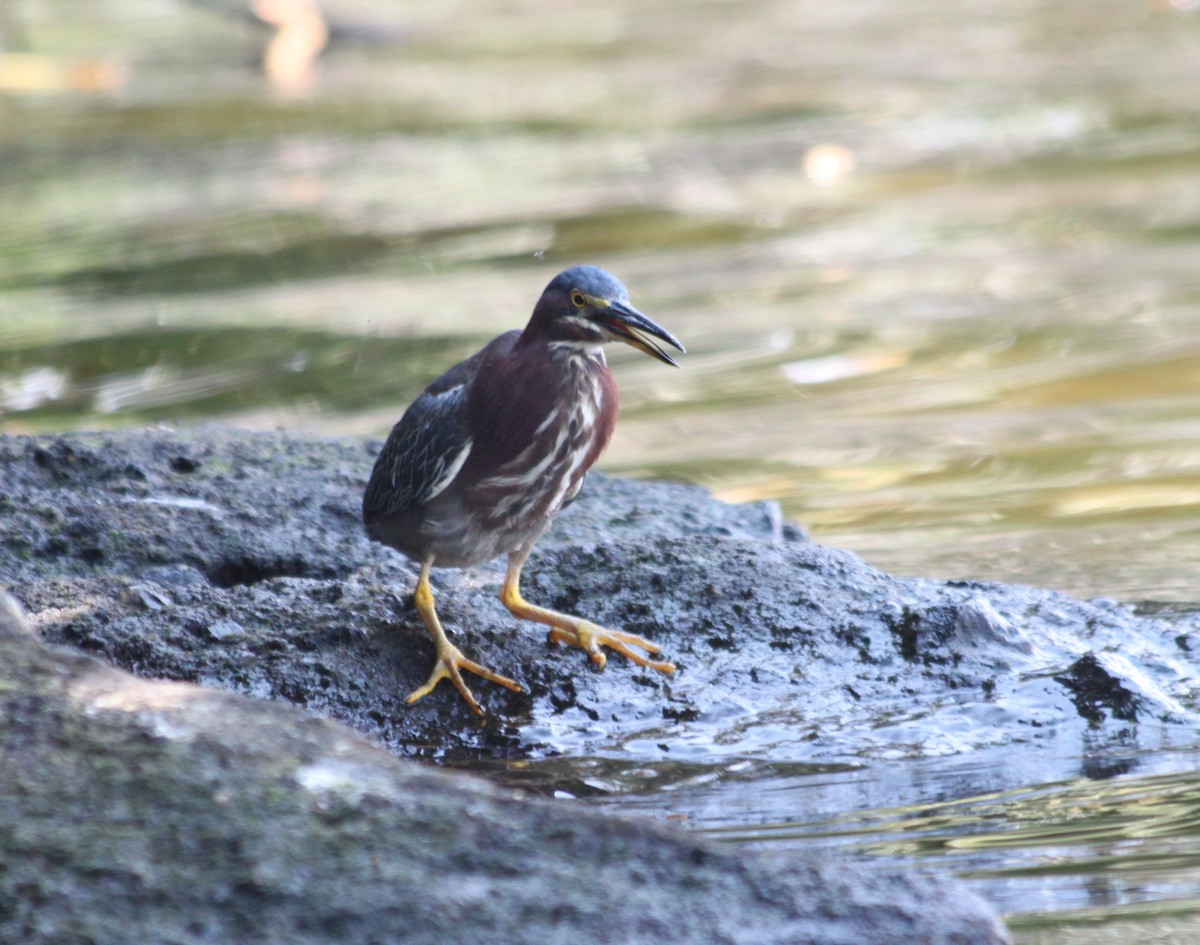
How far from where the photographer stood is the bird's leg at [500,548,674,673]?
15.2 feet

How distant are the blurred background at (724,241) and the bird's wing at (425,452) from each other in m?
2.30

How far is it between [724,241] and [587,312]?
7501 mm

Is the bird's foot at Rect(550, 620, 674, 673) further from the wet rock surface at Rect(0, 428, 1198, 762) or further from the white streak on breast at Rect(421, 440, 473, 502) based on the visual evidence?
the white streak on breast at Rect(421, 440, 473, 502)

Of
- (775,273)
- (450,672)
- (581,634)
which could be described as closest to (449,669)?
(450,672)

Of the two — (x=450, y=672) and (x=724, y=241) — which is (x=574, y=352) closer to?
(x=450, y=672)

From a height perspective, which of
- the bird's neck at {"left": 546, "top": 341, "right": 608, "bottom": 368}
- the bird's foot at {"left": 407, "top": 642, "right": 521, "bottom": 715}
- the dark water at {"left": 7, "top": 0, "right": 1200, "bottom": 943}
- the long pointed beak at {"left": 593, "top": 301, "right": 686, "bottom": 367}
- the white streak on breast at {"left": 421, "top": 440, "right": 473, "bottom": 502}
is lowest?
the bird's foot at {"left": 407, "top": 642, "right": 521, "bottom": 715}

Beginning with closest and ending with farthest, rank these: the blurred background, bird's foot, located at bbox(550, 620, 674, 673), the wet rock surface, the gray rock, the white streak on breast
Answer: the gray rock < the wet rock surface < bird's foot, located at bbox(550, 620, 674, 673) < the white streak on breast < the blurred background

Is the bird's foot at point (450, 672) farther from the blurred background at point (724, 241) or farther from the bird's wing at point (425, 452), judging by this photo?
the blurred background at point (724, 241)

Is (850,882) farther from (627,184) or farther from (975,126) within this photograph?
(975,126)

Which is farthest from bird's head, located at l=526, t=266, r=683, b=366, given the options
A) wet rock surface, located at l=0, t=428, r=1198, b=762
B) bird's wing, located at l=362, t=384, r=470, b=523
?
wet rock surface, located at l=0, t=428, r=1198, b=762

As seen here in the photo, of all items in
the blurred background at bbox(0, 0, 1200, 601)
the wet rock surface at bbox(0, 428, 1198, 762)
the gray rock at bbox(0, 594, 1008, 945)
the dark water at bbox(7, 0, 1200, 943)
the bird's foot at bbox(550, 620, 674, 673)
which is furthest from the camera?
the blurred background at bbox(0, 0, 1200, 601)

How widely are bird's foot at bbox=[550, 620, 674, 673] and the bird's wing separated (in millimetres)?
515

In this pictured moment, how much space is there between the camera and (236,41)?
2206cm

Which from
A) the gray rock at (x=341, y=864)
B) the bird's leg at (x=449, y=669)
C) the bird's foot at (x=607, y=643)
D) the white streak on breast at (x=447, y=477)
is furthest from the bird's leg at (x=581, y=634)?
the gray rock at (x=341, y=864)
